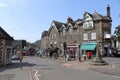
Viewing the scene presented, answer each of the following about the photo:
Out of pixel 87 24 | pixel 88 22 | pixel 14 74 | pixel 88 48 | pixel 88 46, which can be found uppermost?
pixel 88 22

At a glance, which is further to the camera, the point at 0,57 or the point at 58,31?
the point at 58,31

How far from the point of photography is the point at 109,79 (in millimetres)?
18125

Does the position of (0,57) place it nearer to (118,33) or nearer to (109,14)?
(118,33)

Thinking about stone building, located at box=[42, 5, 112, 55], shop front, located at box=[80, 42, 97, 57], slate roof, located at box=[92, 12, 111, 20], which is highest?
slate roof, located at box=[92, 12, 111, 20]

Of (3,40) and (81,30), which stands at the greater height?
(81,30)

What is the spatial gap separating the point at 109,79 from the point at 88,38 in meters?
43.5

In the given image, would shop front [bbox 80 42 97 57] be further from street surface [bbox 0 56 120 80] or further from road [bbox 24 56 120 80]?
road [bbox 24 56 120 80]

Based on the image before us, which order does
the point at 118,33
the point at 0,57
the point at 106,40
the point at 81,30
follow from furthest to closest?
the point at 81,30
the point at 106,40
the point at 118,33
the point at 0,57

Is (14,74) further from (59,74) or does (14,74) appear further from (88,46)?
(88,46)

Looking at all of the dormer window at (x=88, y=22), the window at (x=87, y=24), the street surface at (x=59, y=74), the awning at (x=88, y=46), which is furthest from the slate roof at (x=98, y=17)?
the street surface at (x=59, y=74)

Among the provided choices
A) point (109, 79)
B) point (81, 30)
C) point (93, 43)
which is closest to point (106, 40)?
point (93, 43)

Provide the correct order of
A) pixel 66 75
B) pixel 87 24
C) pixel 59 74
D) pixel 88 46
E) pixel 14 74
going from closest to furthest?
pixel 66 75 → pixel 59 74 → pixel 14 74 → pixel 88 46 → pixel 87 24

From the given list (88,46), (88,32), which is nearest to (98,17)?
(88,32)

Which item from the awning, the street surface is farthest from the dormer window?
the street surface
